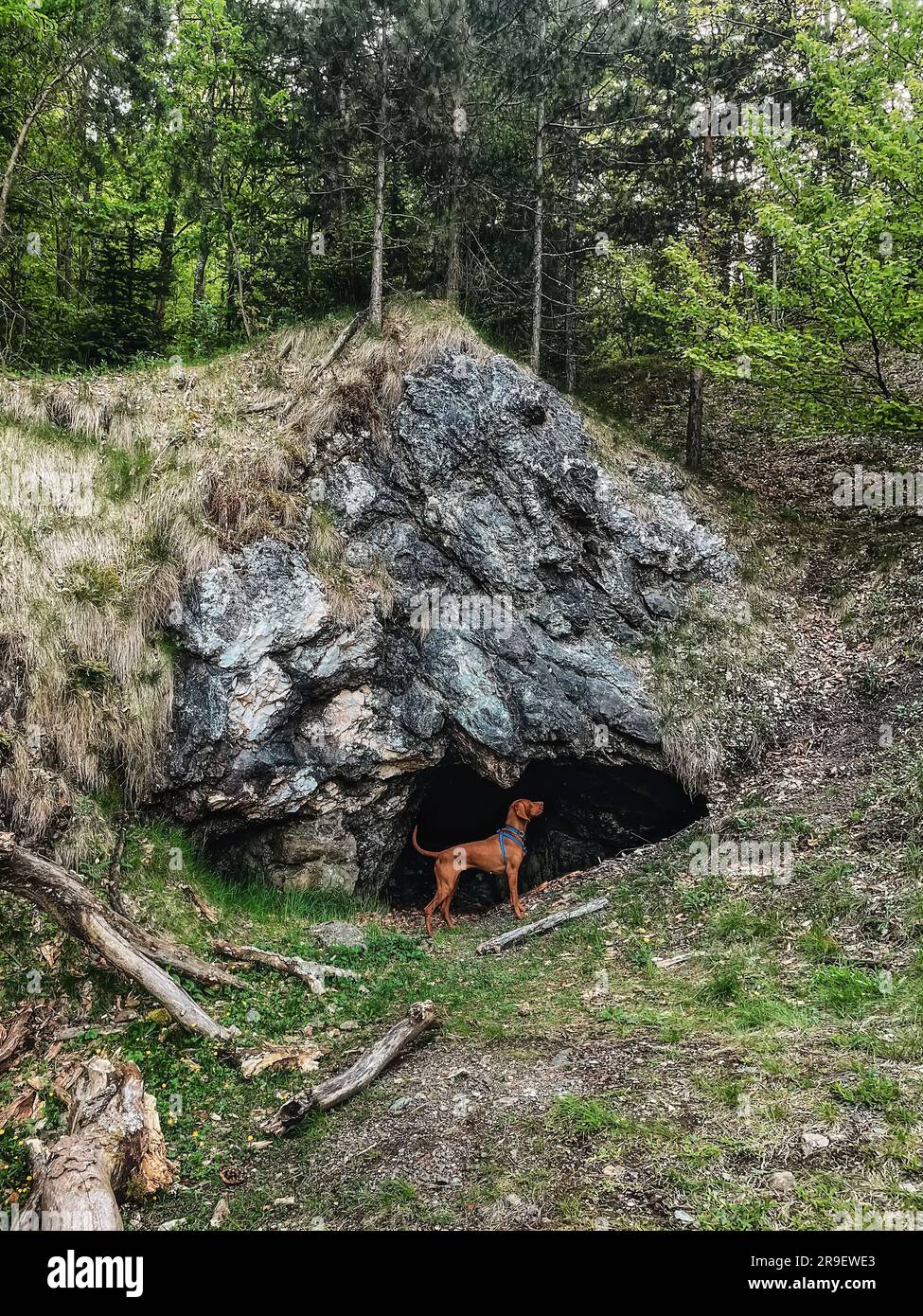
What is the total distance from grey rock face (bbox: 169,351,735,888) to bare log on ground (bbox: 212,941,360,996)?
198 cm

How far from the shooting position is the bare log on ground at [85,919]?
5.46m

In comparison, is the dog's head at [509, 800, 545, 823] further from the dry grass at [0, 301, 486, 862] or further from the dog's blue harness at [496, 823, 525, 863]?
the dry grass at [0, 301, 486, 862]

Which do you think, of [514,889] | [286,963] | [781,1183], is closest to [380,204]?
[514,889]

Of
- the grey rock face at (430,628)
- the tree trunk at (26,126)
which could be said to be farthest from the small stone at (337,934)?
the tree trunk at (26,126)

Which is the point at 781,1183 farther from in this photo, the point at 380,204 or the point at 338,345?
the point at 380,204

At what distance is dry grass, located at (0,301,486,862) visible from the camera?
7496 mm

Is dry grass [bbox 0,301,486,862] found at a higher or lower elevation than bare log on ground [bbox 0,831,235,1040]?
higher

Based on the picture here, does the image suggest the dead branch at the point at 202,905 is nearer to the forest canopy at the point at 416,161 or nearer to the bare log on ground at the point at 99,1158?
the bare log on ground at the point at 99,1158

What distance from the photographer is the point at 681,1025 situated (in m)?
5.36

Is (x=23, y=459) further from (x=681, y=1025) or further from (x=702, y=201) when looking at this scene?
(x=702, y=201)

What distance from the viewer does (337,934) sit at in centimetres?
762

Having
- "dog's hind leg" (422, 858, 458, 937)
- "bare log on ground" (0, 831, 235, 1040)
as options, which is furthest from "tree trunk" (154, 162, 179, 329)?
"bare log on ground" (0, 831, 235, 1040)

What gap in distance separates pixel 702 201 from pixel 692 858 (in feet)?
35.3
